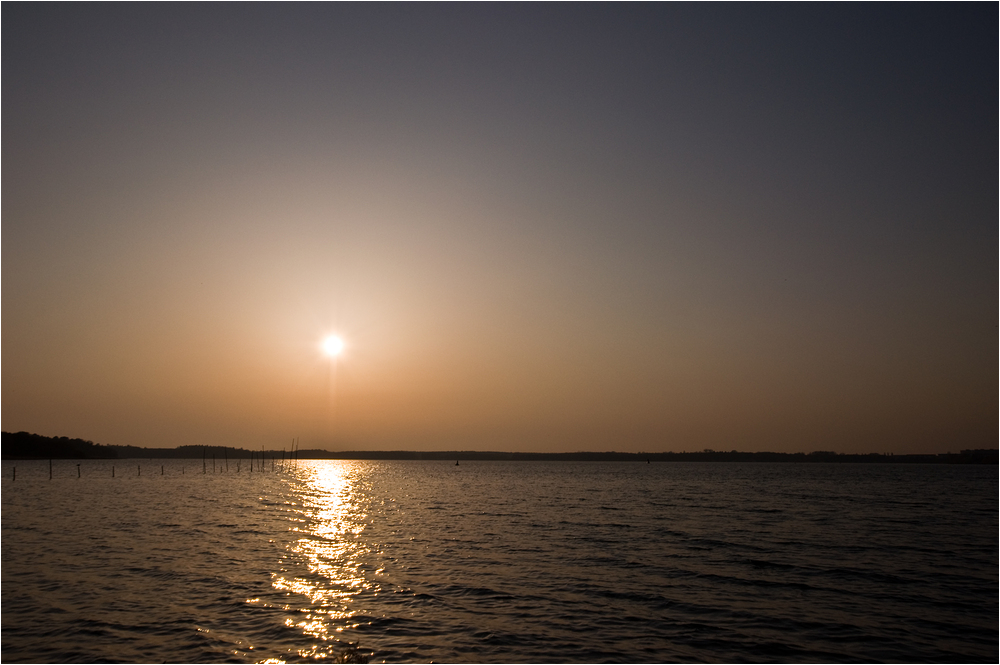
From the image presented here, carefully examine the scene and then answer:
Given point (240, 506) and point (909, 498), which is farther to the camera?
point (909, 498)

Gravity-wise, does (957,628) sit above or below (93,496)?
above

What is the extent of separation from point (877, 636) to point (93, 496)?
8560 centimetres

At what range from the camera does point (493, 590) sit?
28188mm

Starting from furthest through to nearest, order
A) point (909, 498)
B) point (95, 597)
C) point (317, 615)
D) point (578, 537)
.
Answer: point (909, 498), point (578, 537), point (95, 597), point (317, 615)

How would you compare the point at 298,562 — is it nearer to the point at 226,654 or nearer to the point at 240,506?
the point at 226,654

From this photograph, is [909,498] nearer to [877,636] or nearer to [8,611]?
[877,636]

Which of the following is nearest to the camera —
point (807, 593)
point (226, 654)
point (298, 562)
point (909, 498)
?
point (226, 654)

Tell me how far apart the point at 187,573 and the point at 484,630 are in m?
15.9

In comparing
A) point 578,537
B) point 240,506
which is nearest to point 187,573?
point 578,537

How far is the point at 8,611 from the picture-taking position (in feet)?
78.6

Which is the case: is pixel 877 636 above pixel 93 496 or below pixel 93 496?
above

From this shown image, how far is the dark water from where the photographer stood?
2088cm

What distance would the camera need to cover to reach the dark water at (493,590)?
68.5 feet

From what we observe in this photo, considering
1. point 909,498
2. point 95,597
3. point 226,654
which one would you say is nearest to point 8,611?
point 95,597
